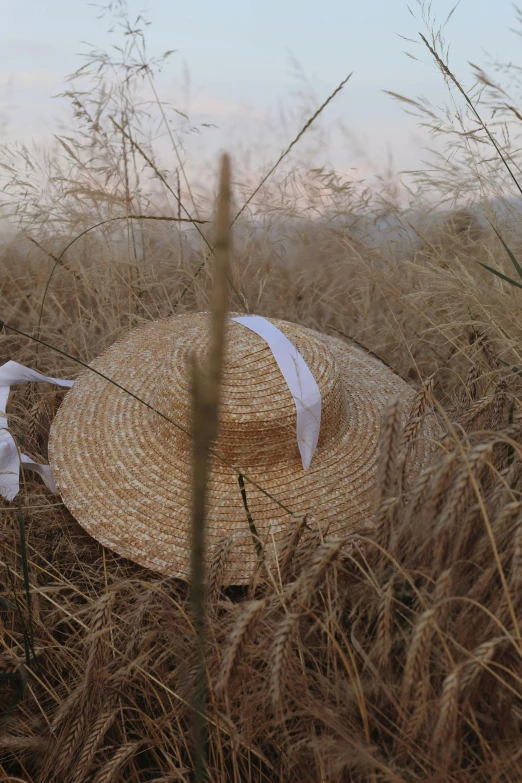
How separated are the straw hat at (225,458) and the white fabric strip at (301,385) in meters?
0.02

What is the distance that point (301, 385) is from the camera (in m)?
1.51

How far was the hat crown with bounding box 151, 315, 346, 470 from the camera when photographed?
1521 millimetres

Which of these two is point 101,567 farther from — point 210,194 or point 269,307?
point 210,194

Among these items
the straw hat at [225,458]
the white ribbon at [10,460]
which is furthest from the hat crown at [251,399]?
the white ribbon at [10,460]

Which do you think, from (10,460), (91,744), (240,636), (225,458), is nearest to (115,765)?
(91,744)

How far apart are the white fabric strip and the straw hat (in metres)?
0.02

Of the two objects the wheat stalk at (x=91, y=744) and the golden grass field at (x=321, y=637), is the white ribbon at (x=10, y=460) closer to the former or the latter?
the golden grass field at (x=321, y=637)

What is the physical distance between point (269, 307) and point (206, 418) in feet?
7.85

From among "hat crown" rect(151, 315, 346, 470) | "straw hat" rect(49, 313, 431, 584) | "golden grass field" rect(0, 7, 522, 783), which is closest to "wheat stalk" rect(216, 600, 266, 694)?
"golden grass field" rect(0, 7, 522, 783)

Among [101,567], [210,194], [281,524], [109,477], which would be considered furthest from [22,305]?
[281,524]

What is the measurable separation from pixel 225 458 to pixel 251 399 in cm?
16

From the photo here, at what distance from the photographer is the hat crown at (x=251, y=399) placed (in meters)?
1.52

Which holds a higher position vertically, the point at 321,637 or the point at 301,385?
the point at 301,385

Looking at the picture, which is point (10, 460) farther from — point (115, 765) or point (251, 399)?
point (115, 765)
